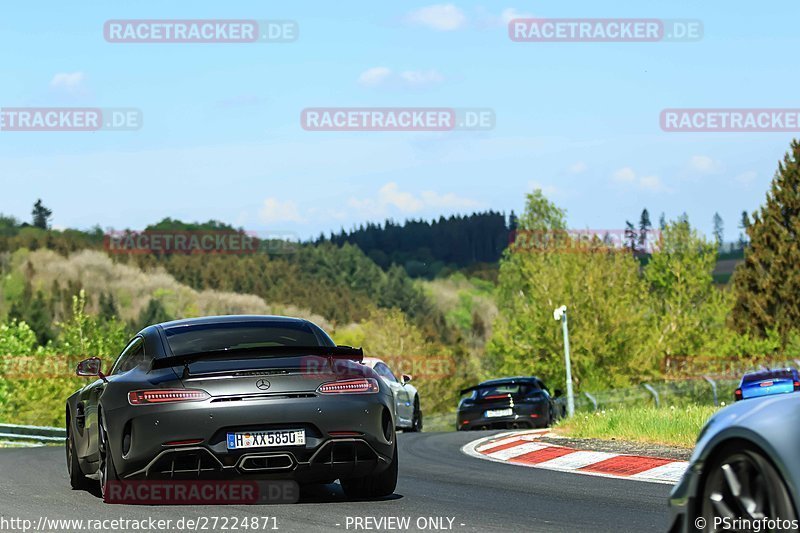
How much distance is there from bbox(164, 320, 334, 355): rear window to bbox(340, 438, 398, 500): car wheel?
1107 millimetres

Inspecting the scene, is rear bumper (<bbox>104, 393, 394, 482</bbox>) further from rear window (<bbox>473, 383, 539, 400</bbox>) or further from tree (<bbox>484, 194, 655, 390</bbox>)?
tree (<bbox>484, 194, 655, 390</bbox>)

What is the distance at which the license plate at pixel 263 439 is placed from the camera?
901cm

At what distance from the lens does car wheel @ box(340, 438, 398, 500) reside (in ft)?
32.1

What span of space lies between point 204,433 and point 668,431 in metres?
7.89

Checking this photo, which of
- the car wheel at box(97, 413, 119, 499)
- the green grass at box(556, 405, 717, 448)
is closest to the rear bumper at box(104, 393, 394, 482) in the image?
A: the car wheel at box(97, 413, 119, 499)

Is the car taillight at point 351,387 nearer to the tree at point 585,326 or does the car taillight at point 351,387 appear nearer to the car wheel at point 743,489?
the car wheel at point 743,489

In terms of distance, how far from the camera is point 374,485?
388 inches

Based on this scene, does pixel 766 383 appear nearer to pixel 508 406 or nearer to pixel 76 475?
pixel 508 406

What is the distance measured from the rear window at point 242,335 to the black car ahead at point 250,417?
9cm

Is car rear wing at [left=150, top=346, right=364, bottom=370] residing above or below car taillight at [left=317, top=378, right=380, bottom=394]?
above

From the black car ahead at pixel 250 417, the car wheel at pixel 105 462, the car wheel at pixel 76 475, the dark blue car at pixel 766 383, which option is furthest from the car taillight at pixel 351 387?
the dark blue car at pixel 766 383

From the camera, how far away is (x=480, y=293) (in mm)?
199875

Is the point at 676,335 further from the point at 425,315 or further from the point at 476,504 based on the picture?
the point at 425,315

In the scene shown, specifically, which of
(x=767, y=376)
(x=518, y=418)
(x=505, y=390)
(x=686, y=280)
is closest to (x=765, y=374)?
(x=767, y=376)
